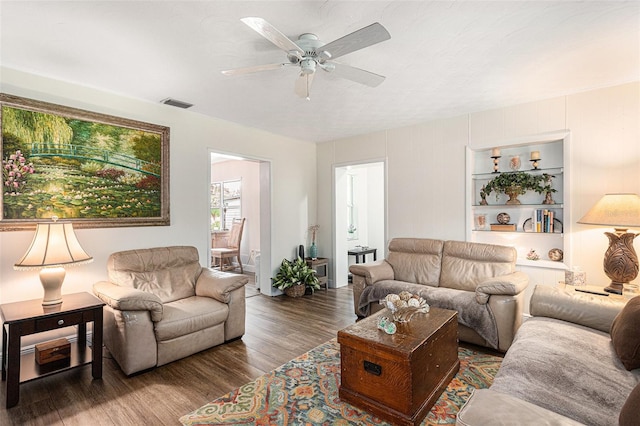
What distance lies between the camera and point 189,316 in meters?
2.88

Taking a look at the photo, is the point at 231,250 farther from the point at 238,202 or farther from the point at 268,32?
the point at 268,32

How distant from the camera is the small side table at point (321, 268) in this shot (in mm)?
5350

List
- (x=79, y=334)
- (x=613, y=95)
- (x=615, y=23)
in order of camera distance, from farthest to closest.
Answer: (x=613, y=95) < (x=79, y=334) < (x=615, y=23)

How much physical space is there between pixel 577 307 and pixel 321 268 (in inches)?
148

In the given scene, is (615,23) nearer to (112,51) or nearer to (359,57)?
(359,57)

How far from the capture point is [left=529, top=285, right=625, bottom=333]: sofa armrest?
88.4 inches

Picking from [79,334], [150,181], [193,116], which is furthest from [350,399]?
[193,116]

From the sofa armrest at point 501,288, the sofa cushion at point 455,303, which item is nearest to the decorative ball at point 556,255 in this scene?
the sofa armrest at point 501,288

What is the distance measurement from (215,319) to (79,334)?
3.95 feet

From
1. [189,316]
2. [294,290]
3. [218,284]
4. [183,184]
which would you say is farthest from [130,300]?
[294,290]

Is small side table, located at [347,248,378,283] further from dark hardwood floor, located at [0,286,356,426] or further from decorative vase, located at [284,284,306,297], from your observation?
dark hardwood floor, located at [0,286,356,426]

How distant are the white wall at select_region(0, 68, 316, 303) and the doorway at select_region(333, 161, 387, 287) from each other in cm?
54

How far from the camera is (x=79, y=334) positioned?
2.89 metres

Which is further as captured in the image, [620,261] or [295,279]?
[295,279]
